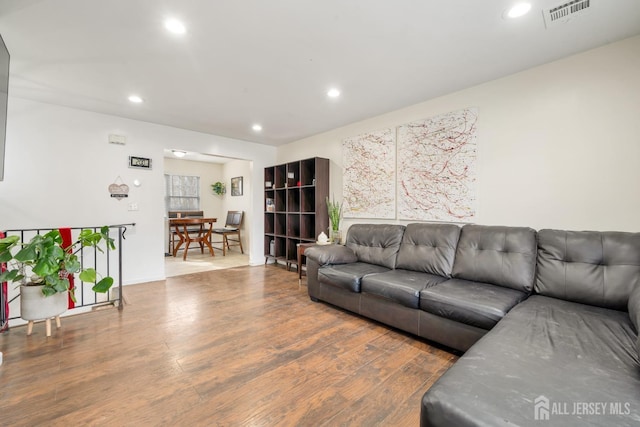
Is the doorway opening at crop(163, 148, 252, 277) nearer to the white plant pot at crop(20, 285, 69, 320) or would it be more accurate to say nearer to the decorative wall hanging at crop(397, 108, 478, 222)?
the white plant pot at crop(20, 285, 69, 320)

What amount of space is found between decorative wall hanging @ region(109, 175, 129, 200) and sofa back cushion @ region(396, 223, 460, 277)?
399cm

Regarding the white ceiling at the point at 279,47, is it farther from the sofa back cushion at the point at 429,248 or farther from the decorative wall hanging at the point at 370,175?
the sofa back cushion at the point at 429,248

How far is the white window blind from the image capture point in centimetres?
696

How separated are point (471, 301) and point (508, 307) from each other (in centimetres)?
23

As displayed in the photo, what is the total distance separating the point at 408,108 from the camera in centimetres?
350

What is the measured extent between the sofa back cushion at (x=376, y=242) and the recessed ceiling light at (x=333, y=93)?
1.67m

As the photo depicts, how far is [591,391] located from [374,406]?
0.99 meters

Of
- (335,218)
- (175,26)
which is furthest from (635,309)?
(175,26)

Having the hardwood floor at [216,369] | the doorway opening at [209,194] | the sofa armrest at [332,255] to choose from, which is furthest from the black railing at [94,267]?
the sofa armrest at [332,255]

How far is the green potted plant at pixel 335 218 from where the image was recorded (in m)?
4.24

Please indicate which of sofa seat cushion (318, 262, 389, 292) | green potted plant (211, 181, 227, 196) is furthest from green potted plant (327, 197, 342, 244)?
green potted plant (211, 181, 227, 196)

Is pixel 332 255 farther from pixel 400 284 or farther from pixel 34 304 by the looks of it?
pixel 34 304

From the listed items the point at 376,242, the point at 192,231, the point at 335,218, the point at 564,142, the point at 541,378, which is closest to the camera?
the point at 541,378

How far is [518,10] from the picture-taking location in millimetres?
1807
